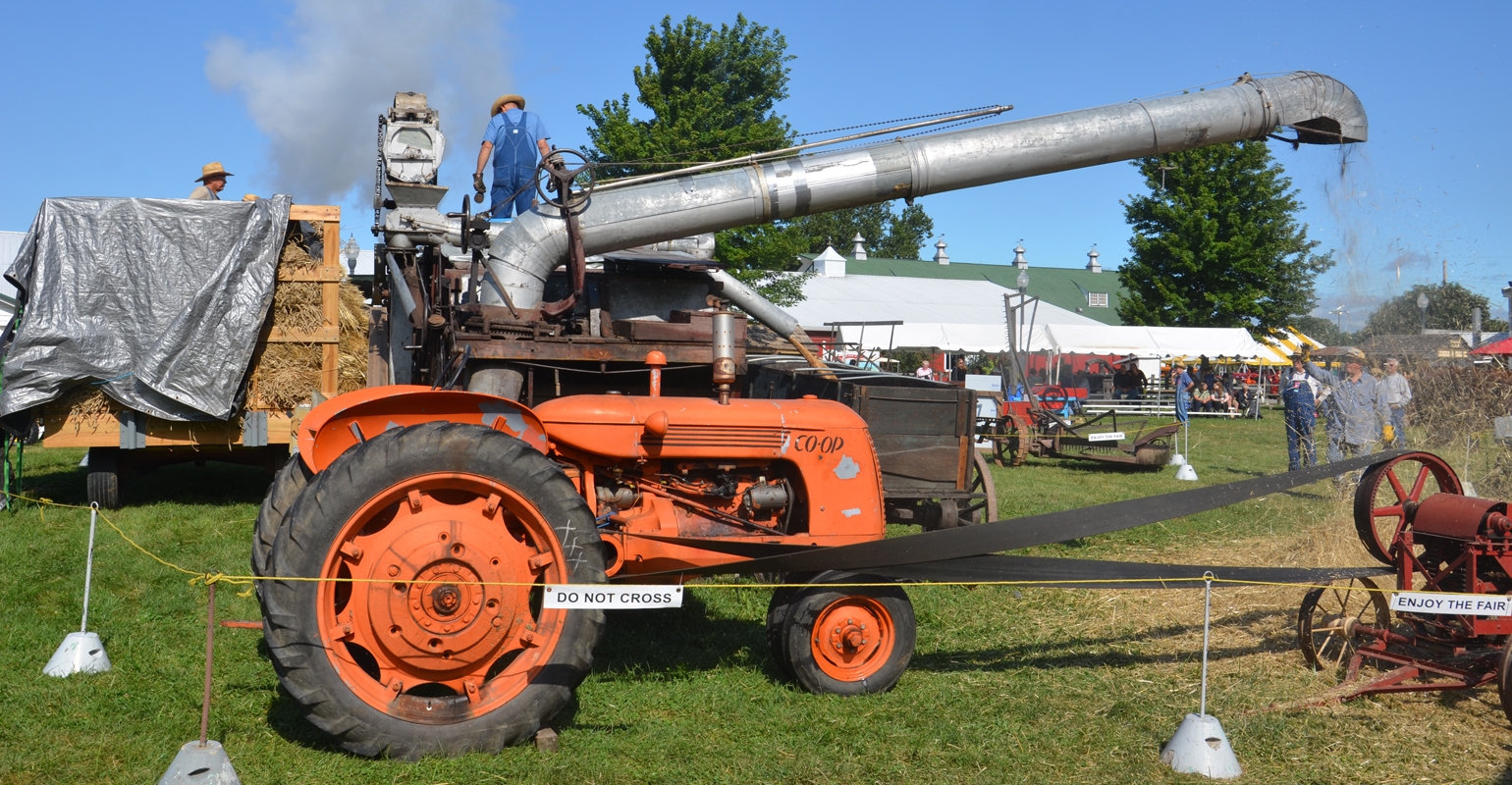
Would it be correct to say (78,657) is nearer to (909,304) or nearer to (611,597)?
(611,597)

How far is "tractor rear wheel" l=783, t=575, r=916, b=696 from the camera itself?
4.81 metres

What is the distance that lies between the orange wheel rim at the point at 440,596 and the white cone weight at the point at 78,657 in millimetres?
1613

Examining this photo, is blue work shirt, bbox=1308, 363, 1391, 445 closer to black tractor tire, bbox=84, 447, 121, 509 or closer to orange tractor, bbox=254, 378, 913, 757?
orange tractor, bbox=254, 378, 913, 757

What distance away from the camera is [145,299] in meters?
8.62

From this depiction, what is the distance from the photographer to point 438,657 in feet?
13.2

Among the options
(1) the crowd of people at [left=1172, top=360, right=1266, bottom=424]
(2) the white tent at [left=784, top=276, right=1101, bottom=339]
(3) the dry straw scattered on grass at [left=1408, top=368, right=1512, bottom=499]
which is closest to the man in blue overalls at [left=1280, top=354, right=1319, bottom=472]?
(3) the dry straw scattered on grass at [left=1408, top=368, right=1512, bottom=499]

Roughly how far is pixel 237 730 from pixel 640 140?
1608cm

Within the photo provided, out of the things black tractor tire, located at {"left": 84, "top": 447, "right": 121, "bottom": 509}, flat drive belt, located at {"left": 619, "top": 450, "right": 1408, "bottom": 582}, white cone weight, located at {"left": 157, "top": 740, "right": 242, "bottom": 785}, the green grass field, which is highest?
flat drive belt, located at {"left": 619, "top": 450, "right": 1408, "bottom": 582}

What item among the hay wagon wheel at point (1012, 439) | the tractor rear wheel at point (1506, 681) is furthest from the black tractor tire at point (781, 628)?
the hay wagon wheel at point (1012, 439)

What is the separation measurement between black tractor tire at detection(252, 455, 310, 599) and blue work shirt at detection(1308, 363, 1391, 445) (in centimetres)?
929

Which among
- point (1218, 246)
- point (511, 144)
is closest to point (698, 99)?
point (511, 144)

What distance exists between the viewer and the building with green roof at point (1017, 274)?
48938mm

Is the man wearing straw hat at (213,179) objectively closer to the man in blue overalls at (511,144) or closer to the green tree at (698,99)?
the man in blue overalls at (511,144)

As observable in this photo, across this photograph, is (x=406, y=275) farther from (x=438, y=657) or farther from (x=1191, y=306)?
(x=1191, y=306)
